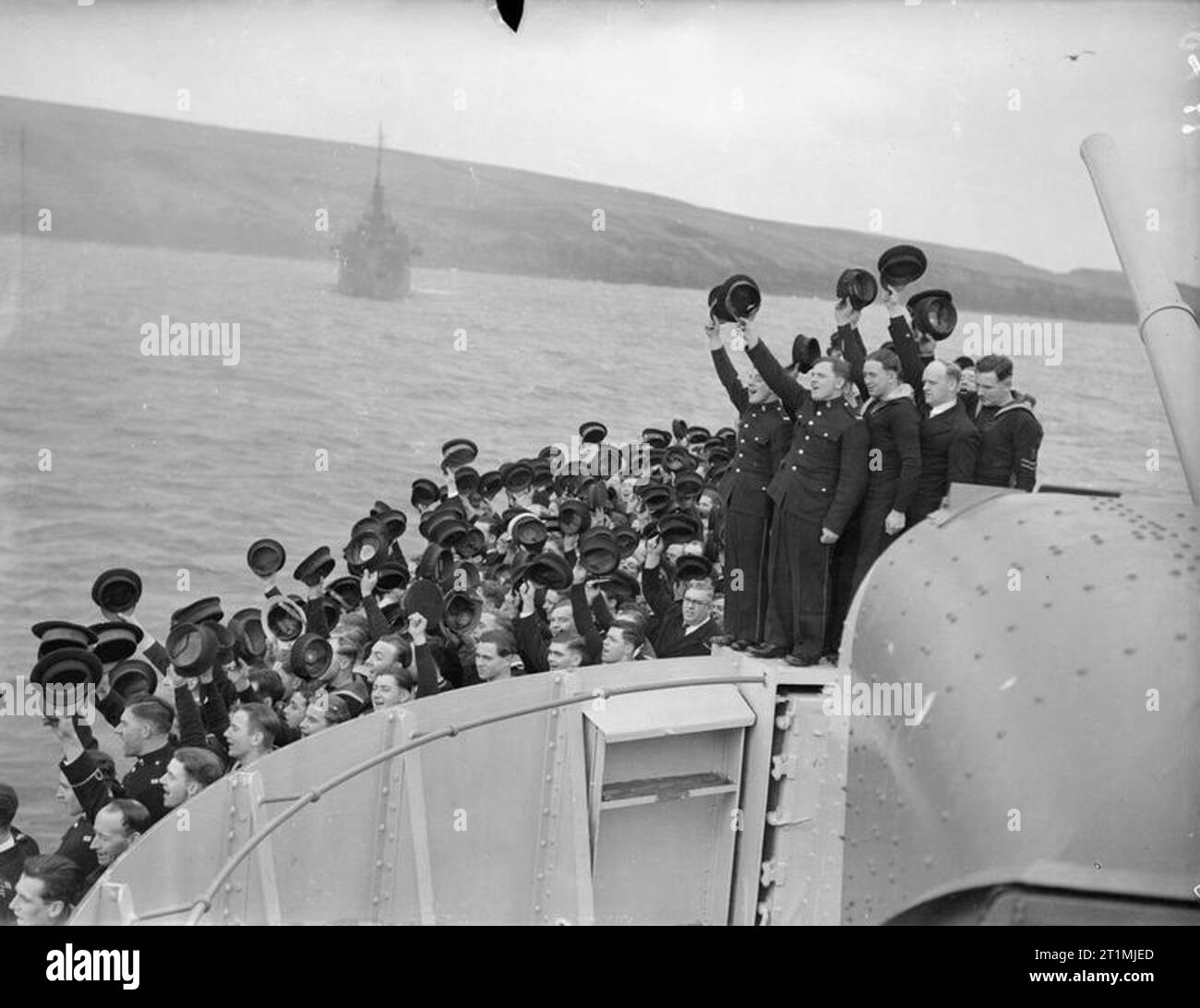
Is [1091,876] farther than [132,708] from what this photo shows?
No

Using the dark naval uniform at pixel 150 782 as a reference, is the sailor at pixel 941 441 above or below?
above

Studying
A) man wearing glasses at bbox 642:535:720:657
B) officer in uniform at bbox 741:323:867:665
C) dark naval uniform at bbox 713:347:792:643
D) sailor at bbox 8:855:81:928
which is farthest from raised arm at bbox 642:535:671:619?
sailor at bbox 8:855:81:928

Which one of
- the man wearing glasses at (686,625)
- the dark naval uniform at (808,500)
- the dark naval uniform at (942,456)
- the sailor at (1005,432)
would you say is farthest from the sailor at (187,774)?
the sailor at (1005,432)

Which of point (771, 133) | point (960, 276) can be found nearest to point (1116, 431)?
point (960, 276)

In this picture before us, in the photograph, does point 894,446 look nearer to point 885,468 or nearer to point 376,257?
point 885,468

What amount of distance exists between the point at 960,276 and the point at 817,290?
1.13ft

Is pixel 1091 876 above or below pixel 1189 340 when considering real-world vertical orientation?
below

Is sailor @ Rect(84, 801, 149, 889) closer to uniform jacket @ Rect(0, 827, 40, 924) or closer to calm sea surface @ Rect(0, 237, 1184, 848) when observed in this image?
uniform jacket @ Rect(0, 827, 40, 924)

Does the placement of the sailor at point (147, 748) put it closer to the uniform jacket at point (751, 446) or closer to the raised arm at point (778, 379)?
the uniform jacket at point (751, 446)

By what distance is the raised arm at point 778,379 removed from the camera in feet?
11.5

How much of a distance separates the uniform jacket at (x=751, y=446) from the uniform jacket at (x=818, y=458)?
0.12ft

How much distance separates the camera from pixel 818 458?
3.43 m

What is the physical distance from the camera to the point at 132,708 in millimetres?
3316
